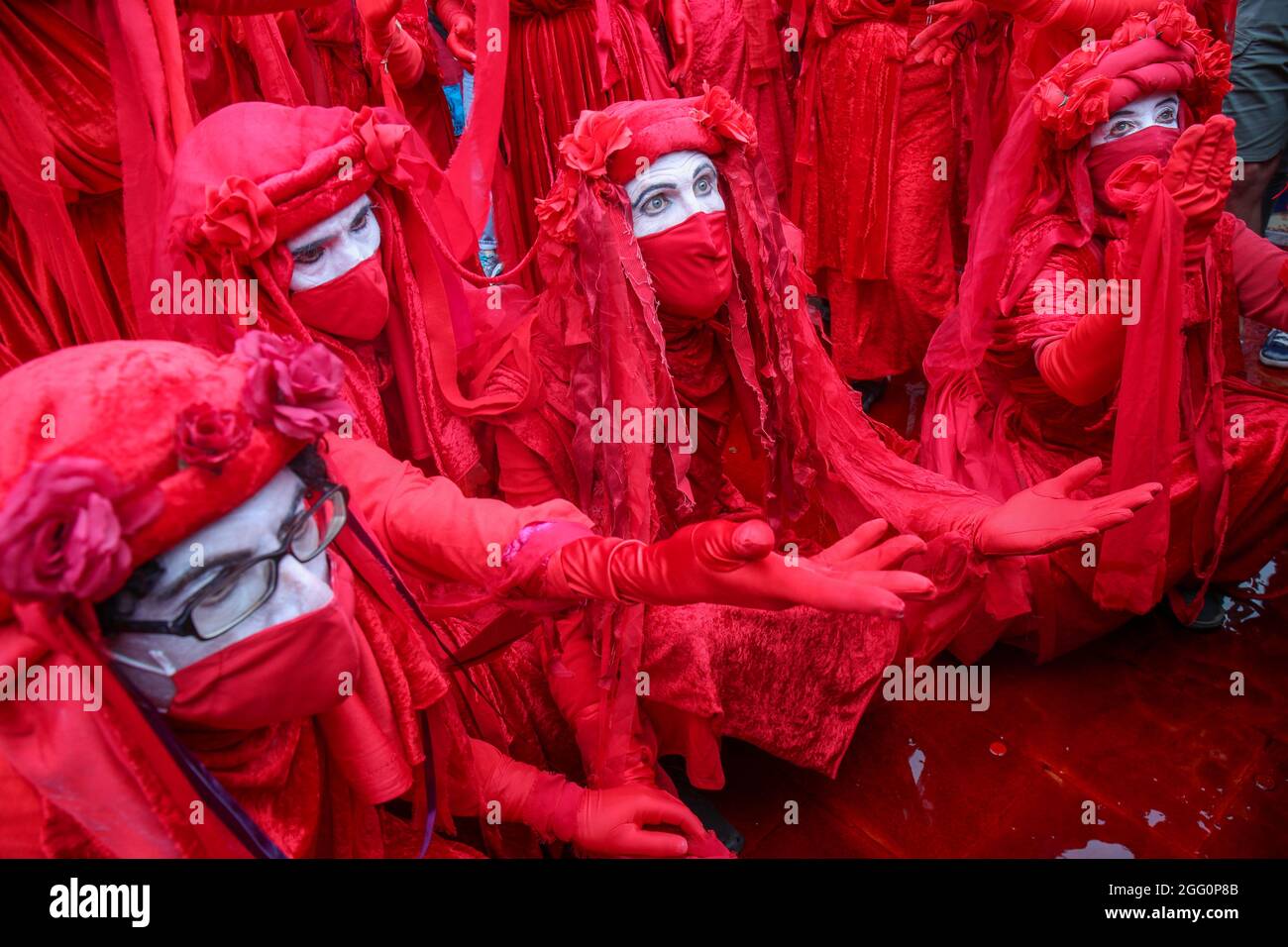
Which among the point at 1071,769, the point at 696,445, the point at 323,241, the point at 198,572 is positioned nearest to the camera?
the point at 198,572

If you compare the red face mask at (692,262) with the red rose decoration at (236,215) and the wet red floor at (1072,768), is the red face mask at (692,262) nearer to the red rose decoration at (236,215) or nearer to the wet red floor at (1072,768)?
the red rose decoration at (236,215)

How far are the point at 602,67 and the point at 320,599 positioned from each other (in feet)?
8.25

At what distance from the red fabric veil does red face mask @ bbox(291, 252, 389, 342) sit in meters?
1.42

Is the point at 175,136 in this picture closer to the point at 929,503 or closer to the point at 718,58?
the point at 929,503

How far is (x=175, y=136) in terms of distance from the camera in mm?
1714

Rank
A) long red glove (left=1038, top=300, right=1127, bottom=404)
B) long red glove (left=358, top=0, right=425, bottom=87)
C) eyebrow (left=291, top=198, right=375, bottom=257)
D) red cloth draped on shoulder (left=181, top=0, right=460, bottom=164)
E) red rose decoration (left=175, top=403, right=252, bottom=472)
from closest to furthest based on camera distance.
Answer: red rose decoration (left=175, top=403, right=252, bottom=472) < eyebrow (left=291, top=198, right=375, bottom=257) < long red glove (left=1038, top=300, right=1127, bottom=404) < red cloth draped on shoulder (left=181, top=0, right=460, bottom=164) < long red glove (left=358, top=0, right=425, bottom=87)

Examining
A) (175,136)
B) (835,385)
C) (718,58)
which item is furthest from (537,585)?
(718,58)

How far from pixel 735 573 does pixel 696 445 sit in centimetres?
89

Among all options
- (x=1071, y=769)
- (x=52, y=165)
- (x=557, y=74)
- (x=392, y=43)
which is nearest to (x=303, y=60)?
(x=392, y=43)

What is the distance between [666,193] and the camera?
5.36ft

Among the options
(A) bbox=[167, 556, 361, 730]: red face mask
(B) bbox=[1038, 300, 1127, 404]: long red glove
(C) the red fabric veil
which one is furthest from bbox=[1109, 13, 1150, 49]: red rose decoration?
(A) bbox=[167, 556, 361, 730]: red face mask

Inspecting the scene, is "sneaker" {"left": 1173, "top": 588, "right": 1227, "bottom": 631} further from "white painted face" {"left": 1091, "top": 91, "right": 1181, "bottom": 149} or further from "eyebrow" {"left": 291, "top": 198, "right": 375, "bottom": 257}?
"eyebrow" {"left": 291, "top": 198, "right": 375, "bottom": 257}

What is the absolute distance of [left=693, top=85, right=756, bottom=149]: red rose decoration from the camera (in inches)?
65.2

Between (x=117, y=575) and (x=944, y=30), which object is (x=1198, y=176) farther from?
(x=117, y=575)
